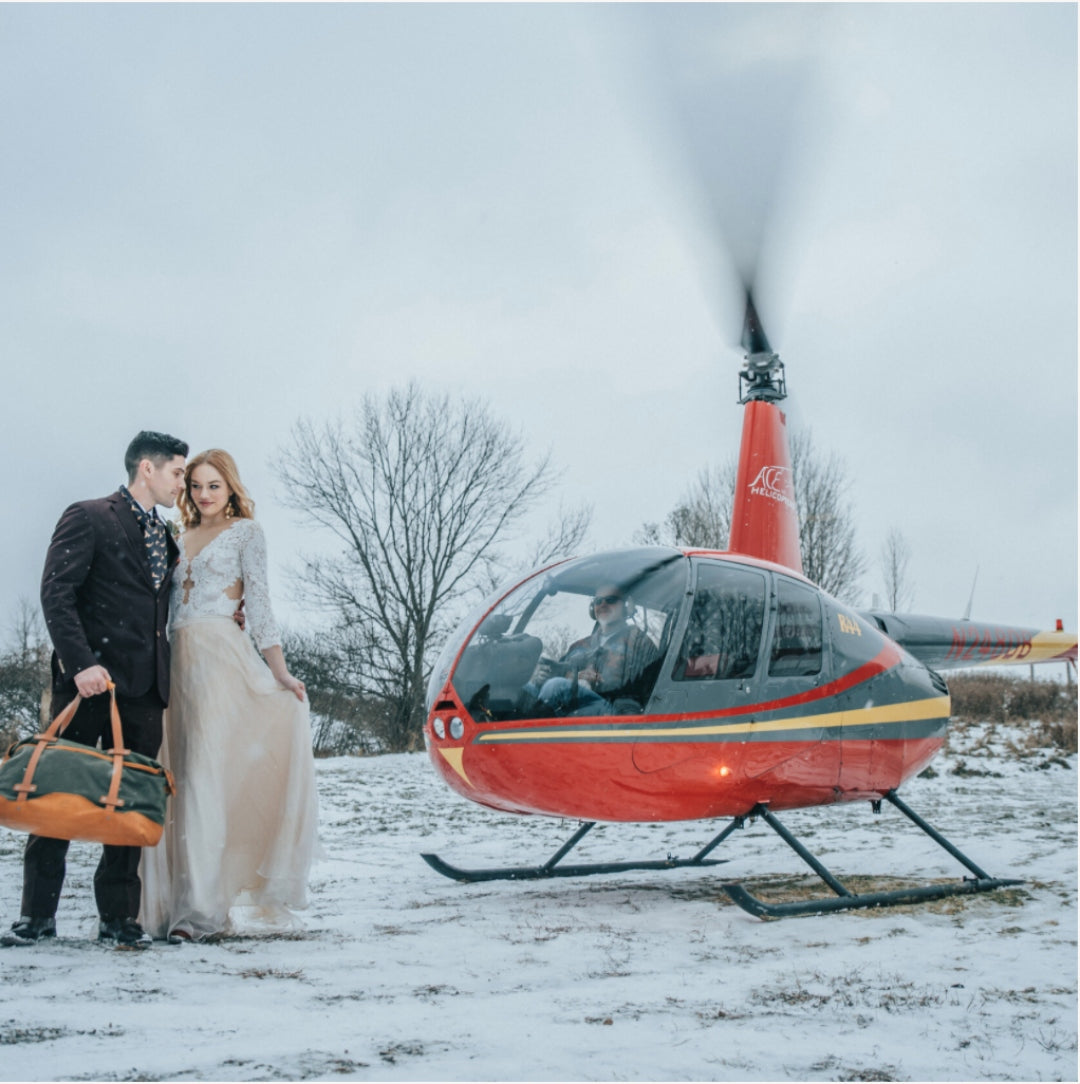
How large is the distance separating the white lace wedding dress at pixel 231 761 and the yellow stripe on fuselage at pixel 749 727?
894 millimetres

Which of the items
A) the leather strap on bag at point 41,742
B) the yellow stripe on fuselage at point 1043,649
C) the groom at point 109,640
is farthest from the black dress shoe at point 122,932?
the yellow stripe on fuselage at point 1043,649

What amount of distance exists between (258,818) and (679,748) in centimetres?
188

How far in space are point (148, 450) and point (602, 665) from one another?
2156mm

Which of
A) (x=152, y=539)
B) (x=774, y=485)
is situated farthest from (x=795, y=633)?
(x=152, y=539)

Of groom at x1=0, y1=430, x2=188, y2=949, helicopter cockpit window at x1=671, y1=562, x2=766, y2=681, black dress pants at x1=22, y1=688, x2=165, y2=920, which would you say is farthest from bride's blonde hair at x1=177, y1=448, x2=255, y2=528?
helicopter cockpit window at x1=671, y1=562, x2=766, y2=681

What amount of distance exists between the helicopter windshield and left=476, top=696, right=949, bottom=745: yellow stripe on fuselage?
87 millimetres

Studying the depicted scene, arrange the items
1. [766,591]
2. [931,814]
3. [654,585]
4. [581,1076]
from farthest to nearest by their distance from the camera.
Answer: [931,814]
[766,591]
[654,585]
[581,1076]

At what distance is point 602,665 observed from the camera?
14.7ft

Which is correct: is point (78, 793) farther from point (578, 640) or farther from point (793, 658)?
point (793, 658)

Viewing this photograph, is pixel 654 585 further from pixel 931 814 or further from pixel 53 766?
pixel 931 814

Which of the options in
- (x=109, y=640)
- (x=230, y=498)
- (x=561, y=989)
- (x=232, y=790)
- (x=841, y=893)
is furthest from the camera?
(x=841, y=893)

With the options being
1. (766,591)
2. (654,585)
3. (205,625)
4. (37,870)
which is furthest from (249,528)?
(766,591)

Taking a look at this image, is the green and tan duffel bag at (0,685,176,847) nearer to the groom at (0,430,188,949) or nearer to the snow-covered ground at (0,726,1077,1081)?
the groom at (0,430,188,949)

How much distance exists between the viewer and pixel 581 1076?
2.26 meters
